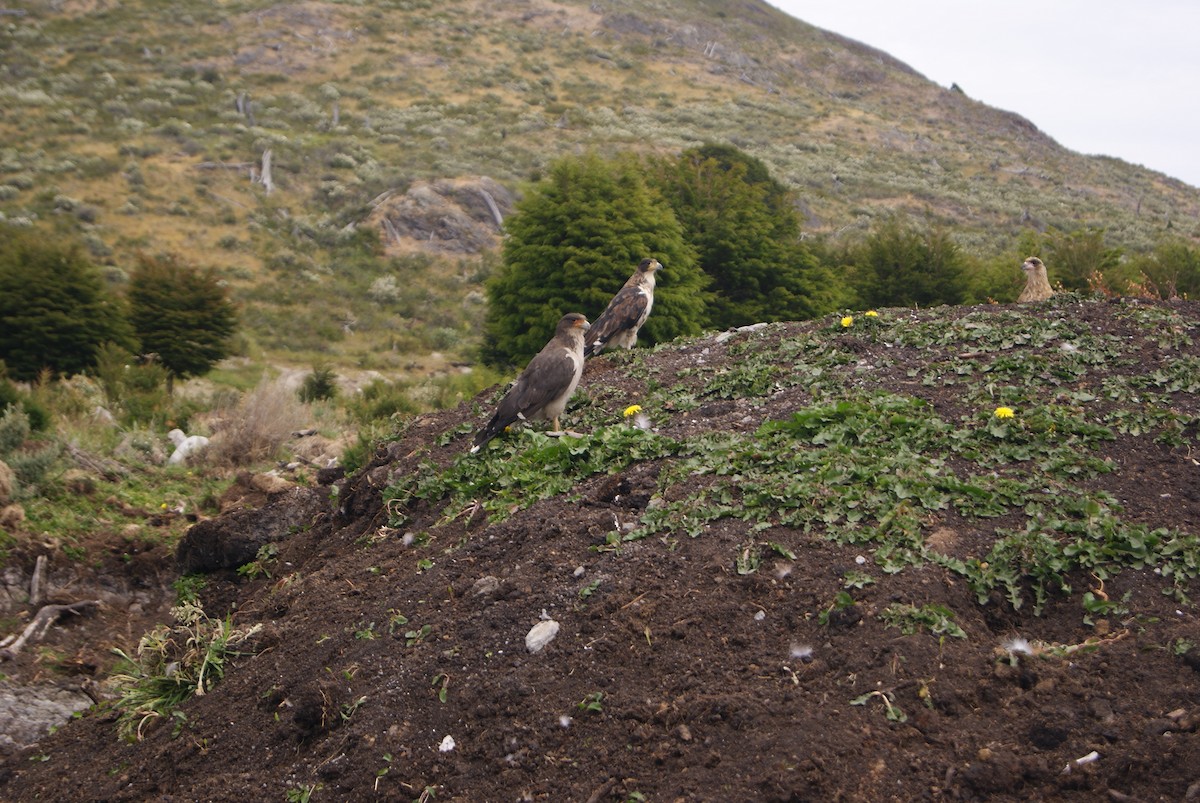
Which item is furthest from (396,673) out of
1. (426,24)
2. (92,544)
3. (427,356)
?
(426,24)

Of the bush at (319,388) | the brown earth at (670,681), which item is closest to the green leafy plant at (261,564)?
the brown earth at (670,681)

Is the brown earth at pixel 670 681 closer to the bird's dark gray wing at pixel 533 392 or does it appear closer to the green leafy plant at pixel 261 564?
the bird's dark gray wing at pixel 533 392

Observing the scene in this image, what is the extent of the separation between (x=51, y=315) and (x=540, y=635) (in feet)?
62.8

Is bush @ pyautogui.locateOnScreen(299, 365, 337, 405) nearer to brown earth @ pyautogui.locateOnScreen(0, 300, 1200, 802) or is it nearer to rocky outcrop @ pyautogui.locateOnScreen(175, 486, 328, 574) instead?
rocky outcrop @ pyautogui.locateOnScreen(175, 486, 328, 574)

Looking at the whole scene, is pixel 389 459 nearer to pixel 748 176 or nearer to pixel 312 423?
pixel 312 423

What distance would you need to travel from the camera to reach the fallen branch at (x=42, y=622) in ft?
23.5

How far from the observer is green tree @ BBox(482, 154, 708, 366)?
17234 mm

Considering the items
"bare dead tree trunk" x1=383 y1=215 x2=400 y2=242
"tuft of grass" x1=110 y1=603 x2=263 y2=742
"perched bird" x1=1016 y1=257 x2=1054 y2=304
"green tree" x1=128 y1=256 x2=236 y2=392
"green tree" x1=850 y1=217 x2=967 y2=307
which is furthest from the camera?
"bare dead tree trunk" x1=383 y1=215 x2=400 y2=242

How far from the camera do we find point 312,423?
15969mm

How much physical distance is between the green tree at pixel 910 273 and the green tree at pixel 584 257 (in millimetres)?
5417

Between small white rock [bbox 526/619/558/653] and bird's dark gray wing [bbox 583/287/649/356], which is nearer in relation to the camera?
small white rock [bbox 526/619/558/653]

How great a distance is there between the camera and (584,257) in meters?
17.4

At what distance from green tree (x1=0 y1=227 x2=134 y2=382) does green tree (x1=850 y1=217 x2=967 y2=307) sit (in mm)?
16667

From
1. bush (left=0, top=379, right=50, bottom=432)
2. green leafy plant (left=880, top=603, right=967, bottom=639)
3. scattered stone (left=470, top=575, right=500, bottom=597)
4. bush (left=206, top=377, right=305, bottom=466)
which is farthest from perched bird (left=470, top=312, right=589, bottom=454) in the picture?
bush (left=0, top=379, right=50, bottom=432)
